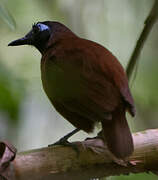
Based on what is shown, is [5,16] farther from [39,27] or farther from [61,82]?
[39,27]

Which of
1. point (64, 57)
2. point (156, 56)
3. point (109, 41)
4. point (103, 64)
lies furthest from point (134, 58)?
point (109, 41)

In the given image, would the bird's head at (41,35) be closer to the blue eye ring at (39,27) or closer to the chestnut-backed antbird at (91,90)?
the blue eye ring at (39,27)

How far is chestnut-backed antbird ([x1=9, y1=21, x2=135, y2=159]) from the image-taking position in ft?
8.83

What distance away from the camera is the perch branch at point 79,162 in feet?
8.13

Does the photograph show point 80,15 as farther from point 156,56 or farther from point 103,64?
point 103,64

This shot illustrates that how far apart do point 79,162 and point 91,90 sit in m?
0.41

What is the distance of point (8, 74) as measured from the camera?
3117 mm

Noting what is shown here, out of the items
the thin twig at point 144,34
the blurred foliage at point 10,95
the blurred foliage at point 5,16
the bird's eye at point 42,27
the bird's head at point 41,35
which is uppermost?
the blurred foliage at point 5,16

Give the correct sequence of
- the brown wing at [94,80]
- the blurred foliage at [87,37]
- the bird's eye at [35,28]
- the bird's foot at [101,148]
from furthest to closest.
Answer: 1. the blurred foliage at [87,37]
2. the bird's eye at [35,28]
3. the brown wing at [94,80]
4. the bird's foot at [101,148]

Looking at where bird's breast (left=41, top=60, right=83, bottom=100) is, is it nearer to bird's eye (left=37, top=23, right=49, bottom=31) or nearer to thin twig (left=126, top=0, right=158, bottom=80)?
thin twig (left=126, top=0, right=158, bottom=80)

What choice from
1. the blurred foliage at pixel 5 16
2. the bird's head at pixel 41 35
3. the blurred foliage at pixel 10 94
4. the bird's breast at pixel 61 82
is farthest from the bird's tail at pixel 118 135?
the bird's head at pixel 41 35

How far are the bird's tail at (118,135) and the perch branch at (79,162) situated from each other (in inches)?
2.9

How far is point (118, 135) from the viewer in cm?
266

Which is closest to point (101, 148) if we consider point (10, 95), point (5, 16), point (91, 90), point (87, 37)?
point (91, 90)
